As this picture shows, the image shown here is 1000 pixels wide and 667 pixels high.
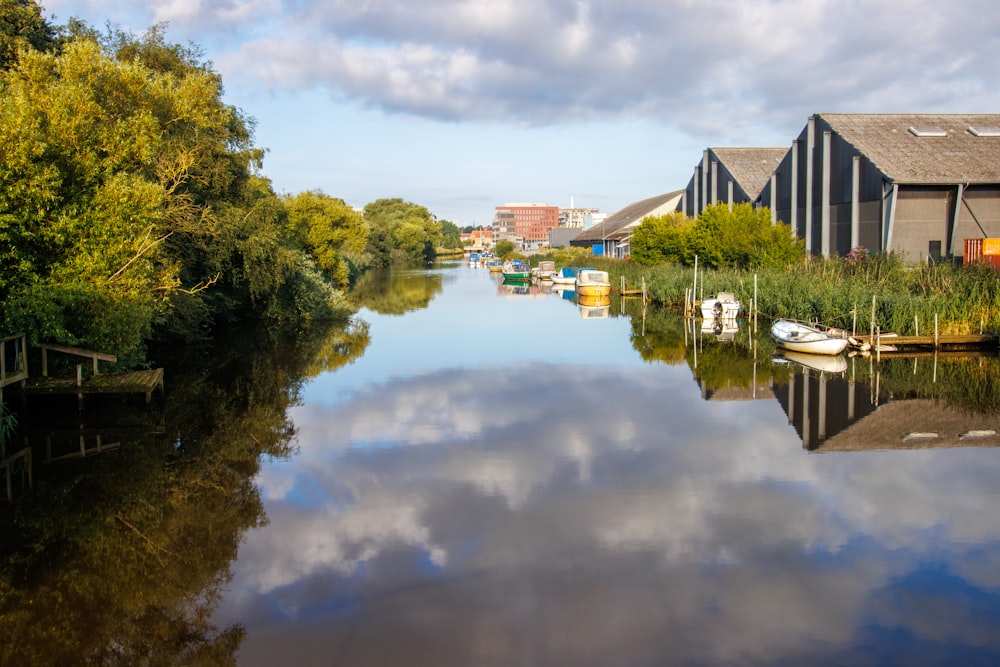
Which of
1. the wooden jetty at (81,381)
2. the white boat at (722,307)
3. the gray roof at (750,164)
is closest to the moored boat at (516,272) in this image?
the gray roof at (750,164)

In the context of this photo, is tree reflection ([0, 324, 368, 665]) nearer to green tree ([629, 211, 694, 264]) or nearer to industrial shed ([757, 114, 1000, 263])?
industrial shed ([757, 114, 1000, 263])

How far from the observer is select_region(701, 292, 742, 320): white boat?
2988 centimetres

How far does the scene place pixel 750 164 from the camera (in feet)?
169

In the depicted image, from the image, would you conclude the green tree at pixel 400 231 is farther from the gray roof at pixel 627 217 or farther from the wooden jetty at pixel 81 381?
the wooden jetty at pixel 81 381

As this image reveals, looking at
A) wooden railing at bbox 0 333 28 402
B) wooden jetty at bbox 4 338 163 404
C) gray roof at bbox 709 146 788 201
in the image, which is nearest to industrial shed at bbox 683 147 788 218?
gray roof at bbox 709 146 788 201

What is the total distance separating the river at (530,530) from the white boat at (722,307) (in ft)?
40.9

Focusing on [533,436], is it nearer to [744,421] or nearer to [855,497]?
[744,421]

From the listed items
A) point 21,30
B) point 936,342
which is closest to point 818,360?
point 936,342

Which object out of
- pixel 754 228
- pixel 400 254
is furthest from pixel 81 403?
pixel 400 254

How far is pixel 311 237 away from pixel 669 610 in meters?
37.9

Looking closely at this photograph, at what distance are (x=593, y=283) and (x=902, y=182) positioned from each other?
15.5 m

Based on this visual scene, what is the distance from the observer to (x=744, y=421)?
14070mm

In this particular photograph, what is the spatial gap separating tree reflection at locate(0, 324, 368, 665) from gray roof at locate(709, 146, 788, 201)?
3939 cm

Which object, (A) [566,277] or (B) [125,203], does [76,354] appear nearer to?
(B) [125,203]
